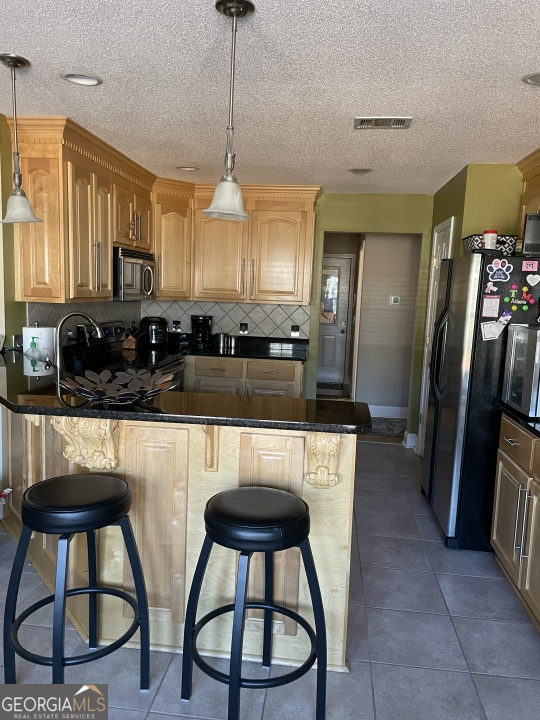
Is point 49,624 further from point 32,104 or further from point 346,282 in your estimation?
point 346,282

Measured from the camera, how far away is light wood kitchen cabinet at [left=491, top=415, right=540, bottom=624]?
91.5 inches

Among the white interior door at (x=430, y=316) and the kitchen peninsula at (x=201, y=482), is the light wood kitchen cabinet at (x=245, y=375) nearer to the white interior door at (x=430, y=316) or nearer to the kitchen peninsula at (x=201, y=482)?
the white interior door at (x=430, y=316)

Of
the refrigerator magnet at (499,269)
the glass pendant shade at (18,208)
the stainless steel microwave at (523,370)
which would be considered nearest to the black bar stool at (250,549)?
the stainless steel microwave at (523,370)

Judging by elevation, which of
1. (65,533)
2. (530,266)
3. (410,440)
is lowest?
(410,440)

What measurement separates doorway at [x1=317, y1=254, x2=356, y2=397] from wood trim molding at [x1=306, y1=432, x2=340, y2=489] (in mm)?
5545

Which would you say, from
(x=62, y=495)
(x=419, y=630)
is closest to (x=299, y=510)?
(x=62, y=495)

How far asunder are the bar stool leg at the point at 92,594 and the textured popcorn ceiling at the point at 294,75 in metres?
1.88

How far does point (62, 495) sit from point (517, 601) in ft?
7.30

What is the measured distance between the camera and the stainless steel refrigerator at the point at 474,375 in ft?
9.32

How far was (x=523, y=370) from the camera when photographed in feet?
8.70

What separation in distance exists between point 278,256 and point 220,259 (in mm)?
534

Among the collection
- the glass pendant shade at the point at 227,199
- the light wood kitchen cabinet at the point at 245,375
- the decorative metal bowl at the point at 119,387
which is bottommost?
the light wood kitchen cabinet at the point at 245,375

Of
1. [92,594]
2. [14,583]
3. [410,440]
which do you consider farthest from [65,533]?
[410,440]

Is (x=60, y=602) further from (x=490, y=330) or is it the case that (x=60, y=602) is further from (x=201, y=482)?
(x=490, y=330)
